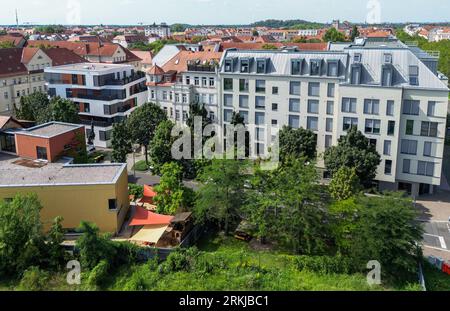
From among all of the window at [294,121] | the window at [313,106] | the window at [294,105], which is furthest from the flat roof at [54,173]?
the window at [313,106]

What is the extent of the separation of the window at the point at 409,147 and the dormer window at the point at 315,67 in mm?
11121

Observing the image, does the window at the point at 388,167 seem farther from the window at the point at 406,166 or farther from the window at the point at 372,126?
the window at the point at 372,126

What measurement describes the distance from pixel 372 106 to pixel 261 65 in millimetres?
13285

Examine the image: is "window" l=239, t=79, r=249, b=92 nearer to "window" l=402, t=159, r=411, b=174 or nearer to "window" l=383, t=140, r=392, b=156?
"window" l=383, t=140, r=392, b=156

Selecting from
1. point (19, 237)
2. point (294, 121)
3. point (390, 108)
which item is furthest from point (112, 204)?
point (390, 108)

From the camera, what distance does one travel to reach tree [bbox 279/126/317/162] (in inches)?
1764

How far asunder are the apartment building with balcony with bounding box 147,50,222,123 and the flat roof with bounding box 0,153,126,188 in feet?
72.9

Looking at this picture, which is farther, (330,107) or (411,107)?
(330,107)

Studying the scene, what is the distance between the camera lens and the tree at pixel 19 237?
27094mm

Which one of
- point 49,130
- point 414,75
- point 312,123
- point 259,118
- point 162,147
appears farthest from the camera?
point 259,118

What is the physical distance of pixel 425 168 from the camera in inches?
1695

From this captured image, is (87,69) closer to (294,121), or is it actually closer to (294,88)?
(294,88)

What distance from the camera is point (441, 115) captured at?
41.4 meters

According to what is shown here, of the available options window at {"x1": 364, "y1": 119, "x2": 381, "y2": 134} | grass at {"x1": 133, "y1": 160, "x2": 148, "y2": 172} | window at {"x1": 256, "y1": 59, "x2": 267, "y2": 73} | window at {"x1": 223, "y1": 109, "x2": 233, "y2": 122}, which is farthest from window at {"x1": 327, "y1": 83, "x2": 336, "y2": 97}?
grass at {"x1": 133, "y1": 160, "x2": 148, "y2": 172}
